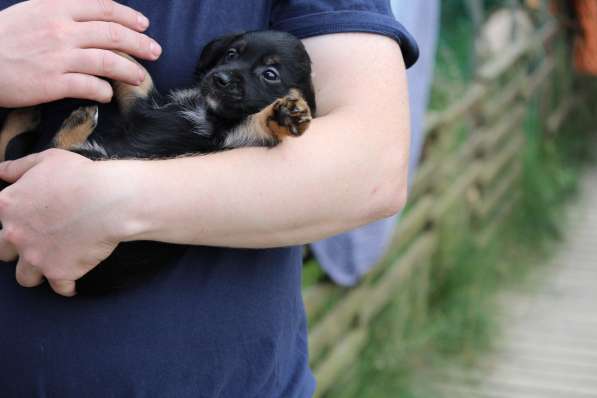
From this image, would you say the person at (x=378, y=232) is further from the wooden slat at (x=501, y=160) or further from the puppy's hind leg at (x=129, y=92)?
the wooden slat at (x=501, y=160)

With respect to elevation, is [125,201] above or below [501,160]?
above

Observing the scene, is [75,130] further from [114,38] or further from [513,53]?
[513,53]

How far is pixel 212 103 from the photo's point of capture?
5.47 ft

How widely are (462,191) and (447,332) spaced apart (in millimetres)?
917

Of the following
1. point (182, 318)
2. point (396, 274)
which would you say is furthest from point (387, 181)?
point (396, 274)

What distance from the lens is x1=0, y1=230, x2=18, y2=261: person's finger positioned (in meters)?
1.31

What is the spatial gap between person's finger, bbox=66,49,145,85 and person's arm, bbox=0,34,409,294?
0.53 ft

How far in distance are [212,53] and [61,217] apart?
1.54 feet

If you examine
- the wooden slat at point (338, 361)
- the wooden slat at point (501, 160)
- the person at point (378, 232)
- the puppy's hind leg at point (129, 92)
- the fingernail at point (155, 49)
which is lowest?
the wooden slat at point (338, 361)

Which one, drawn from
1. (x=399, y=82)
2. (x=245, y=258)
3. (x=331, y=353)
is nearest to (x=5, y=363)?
(x=245, y=258)

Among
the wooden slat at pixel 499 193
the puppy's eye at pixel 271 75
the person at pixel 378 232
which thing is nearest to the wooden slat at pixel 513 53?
the wooden slat at pixel 499 193

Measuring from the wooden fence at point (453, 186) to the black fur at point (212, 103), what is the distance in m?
1.39

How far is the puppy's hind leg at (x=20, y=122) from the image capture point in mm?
1510

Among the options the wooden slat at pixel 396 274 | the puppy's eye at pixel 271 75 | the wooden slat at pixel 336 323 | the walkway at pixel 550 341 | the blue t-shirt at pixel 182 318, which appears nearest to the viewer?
the blue t-shirt at pixel 182 318
